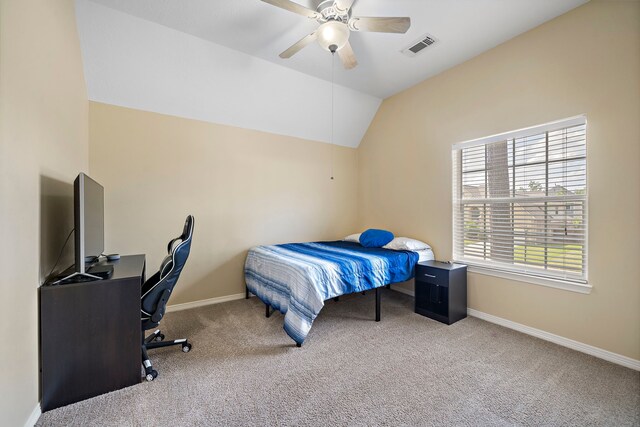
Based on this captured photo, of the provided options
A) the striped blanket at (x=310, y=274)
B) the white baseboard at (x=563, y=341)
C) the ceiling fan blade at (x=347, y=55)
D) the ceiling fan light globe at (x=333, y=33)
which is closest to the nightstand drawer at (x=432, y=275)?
the striped blanket at (x=310, y=274)

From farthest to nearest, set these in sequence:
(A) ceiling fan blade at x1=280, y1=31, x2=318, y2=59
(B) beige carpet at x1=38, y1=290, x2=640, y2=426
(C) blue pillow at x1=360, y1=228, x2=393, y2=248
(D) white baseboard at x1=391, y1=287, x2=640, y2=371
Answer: (C) blue pillow at x1=360, y1=228, x2=393, y2=248, (A) ceiling fan blade at x1=280, y1=31, x2=318, y2=59, (D) white baseboard at x1=391, y1=287, x2=640, y2=371, (B) beige carpet at x1=38, y1=290, x2=640, y2=426

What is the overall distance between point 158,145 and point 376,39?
8.87ft

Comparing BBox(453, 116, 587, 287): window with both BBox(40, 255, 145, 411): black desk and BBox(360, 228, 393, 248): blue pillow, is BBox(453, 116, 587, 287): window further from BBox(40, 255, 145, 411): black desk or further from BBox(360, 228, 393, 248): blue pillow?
BBox(40, 255, 145, 411): black desk

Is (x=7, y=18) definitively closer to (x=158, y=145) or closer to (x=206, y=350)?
(x=158, y=145)

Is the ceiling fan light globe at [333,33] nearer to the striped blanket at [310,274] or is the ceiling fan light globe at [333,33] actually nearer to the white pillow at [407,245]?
the striped blanket at [310,274]

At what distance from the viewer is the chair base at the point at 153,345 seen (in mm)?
1941

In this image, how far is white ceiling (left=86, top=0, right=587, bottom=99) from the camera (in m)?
2.29

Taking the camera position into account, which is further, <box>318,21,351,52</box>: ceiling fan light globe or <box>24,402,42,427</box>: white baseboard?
<box>318,21,351,52</box>: ceiling fan light globe

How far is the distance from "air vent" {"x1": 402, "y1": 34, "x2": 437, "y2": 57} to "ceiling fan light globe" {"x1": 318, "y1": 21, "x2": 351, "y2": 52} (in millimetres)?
1097

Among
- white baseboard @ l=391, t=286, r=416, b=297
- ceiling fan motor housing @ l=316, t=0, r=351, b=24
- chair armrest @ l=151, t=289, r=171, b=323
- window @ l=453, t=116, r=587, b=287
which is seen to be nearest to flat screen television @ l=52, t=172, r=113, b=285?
chair armrest @ l=151, t=289, r=171, b=323

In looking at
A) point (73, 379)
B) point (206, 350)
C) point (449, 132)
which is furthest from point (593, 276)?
point (73, 379)

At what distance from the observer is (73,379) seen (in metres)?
1.71

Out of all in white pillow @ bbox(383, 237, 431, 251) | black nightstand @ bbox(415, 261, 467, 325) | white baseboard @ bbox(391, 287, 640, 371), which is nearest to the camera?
white baseboard @ bbox(391, 287, 640, 371)

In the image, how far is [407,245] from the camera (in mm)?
3377
